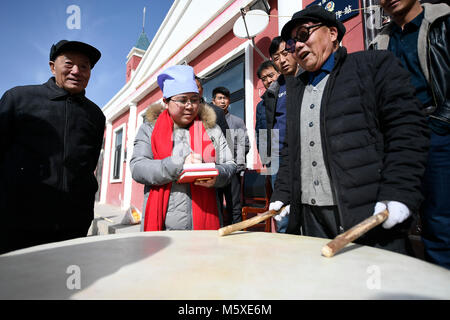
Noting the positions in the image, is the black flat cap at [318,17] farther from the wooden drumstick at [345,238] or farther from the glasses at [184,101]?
the wooden drumstick at [345,238]

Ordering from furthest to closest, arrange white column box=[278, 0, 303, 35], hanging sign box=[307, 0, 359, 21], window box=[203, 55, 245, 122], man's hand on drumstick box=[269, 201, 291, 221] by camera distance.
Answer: window box=[203, 55, 245, 122] → white column box=[278, 0, 303, 35] → hanging sign box=[307, 0, 359, 21] → man's hand on drumstick box=[269, 201, 291, 221]

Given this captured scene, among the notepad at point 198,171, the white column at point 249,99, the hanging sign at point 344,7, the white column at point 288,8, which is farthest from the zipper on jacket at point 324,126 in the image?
the white column at point 249,99

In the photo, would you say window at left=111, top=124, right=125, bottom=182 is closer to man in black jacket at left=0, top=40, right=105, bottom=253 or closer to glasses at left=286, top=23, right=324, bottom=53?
man in black jacket at left=0, top=40, right=105, bottom=253

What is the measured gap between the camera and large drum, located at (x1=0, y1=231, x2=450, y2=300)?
416mm

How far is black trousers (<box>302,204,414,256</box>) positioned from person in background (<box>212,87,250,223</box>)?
2.75 feet

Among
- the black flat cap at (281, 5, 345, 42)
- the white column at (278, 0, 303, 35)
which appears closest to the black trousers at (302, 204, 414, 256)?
the black flat cap at (281, 5, 345, 42)

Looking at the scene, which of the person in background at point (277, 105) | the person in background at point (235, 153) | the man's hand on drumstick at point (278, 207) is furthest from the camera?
the person in background at point (235, 153)

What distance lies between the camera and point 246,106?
152 inches

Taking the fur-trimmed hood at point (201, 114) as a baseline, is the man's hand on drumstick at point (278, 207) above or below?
below

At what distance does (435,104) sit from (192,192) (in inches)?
51.1

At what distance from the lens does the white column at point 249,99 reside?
3744mm

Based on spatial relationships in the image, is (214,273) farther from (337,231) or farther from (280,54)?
(280,54)

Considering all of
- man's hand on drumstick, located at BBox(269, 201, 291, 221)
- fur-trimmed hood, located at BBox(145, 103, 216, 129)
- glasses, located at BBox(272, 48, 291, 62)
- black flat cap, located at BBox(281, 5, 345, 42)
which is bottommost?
man's hand on drumstick, located at BBox(269, 201, 291, 221)

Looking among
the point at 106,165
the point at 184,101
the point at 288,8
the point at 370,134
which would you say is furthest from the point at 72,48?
the point at 106,165
